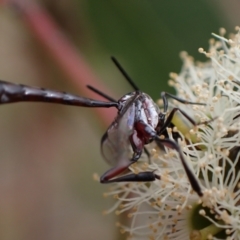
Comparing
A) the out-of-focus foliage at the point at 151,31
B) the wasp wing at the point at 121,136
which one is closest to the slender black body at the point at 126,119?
the wasp wing at the point at 121,136

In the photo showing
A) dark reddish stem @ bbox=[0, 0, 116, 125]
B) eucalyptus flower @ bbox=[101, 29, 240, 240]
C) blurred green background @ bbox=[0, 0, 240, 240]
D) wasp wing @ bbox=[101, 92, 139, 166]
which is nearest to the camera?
wasp wing @ bbox=[101, 92, 139, 166]

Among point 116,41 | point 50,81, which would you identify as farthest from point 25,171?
point 116,41

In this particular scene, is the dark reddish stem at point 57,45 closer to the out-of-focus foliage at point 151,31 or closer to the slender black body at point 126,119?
the out-of-focus foliage at point 151,31

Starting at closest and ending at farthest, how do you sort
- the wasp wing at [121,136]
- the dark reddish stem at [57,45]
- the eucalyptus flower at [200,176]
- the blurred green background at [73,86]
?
1. the wasp wing at [121,136]
2. the eucalyptus flower at [200,176]
3. the dark reddish stem at [57,45]
4. the blurred green background at [73,86]

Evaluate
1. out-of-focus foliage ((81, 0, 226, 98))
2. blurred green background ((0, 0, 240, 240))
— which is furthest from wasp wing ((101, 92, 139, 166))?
out-of-focus foliage ((81, 0, 226, 98))

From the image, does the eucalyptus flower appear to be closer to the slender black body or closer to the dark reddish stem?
the slender black body

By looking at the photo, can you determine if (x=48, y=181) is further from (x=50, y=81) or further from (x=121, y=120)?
(x=121, y=120)
